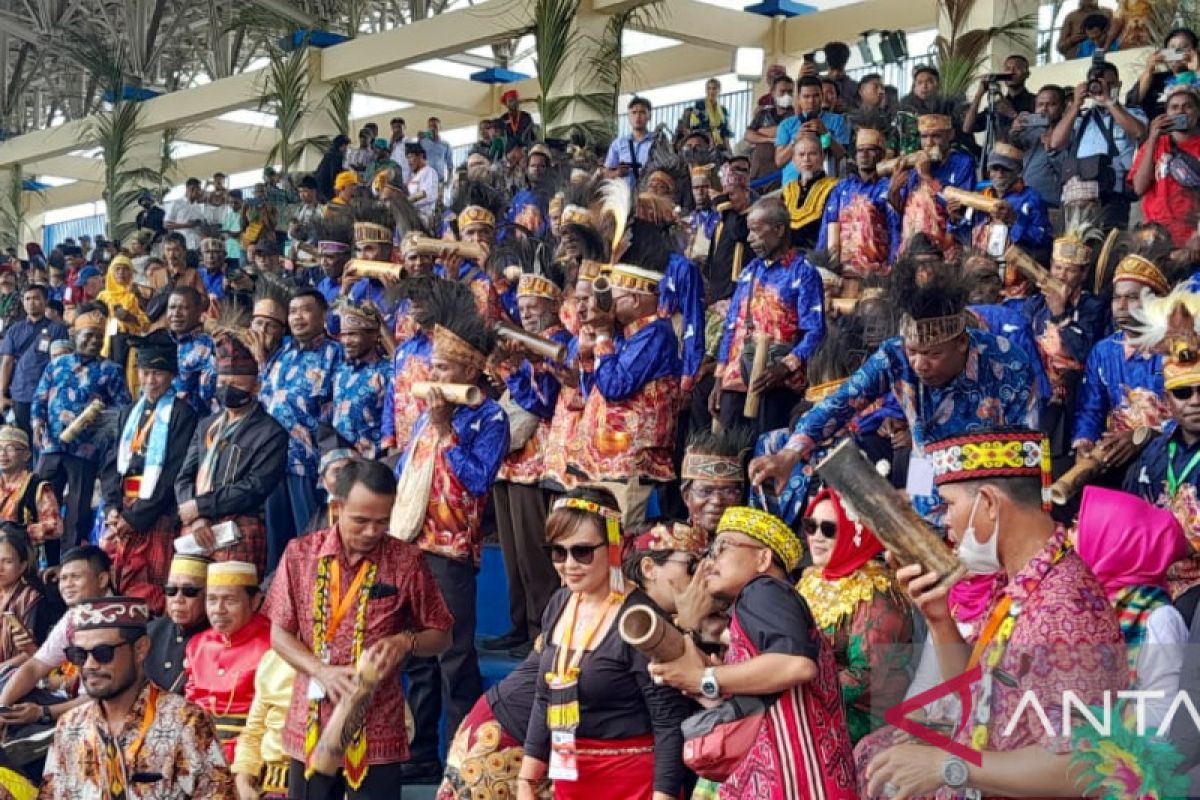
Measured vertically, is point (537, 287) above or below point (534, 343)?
above

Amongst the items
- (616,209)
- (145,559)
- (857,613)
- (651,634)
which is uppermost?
(616,209)

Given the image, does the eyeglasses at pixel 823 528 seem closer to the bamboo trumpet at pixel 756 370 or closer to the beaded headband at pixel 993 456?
the beaded headband at pixel 993 456

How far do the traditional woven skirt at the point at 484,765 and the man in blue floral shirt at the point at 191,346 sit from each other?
489 cm

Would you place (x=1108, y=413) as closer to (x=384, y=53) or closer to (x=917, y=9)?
(x=917, y=9)

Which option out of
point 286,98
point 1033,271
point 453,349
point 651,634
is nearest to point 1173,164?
point 1033,271

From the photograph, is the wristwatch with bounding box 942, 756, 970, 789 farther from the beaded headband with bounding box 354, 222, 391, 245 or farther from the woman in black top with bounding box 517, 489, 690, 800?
the beaded headband with bounding box 354, 222, 391, 245

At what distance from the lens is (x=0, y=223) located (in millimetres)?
28359

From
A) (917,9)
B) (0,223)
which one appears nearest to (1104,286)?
(917,9)

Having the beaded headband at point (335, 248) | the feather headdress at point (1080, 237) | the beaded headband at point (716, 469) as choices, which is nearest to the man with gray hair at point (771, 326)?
the feather headdress at point (1080, 237)

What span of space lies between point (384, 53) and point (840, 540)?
17.7 m

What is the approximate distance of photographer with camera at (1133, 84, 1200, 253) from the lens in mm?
9859

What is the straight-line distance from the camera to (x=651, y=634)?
4129mm

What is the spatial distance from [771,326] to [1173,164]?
3.22 meters

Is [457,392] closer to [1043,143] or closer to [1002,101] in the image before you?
[1043,143]
